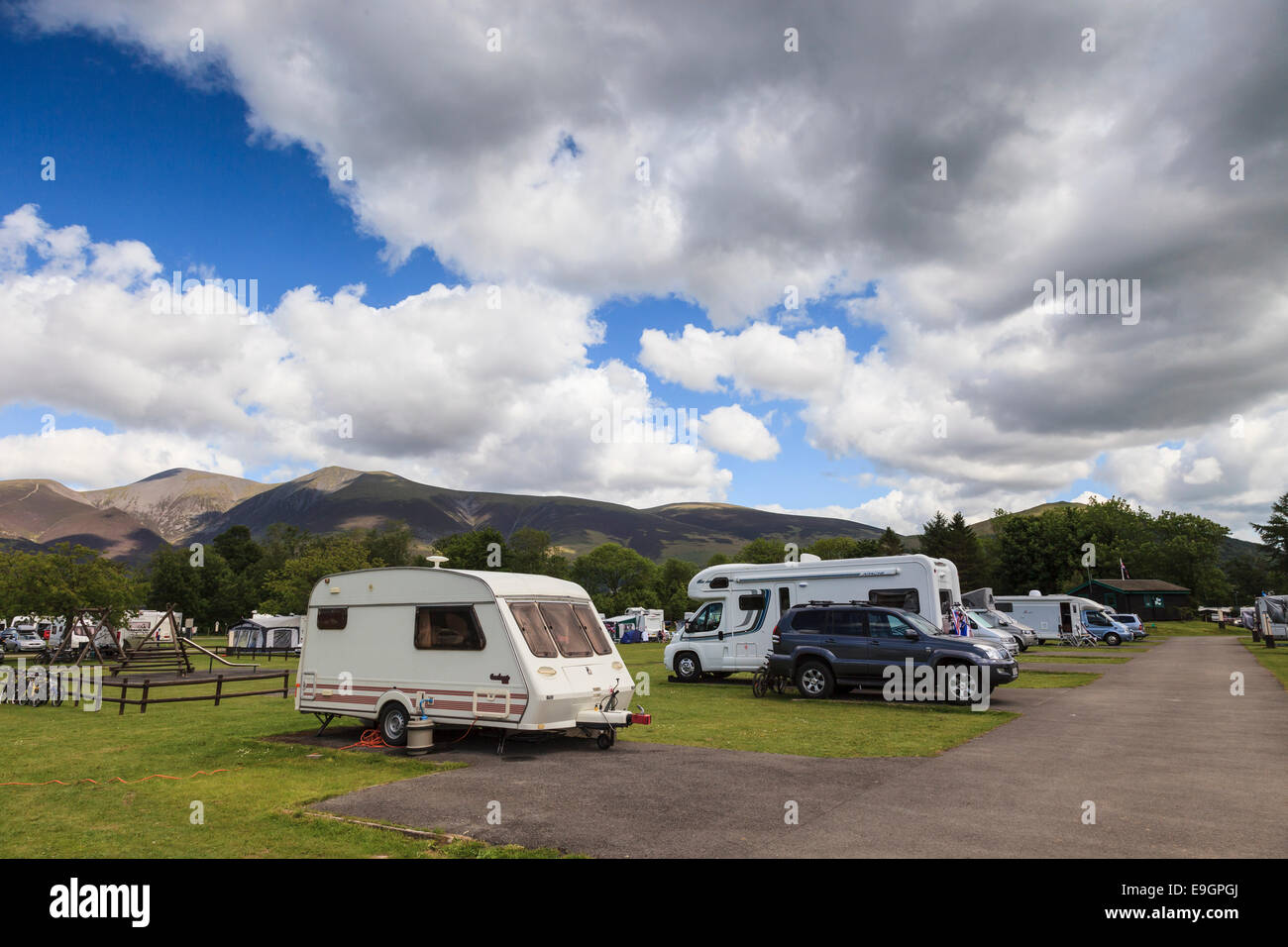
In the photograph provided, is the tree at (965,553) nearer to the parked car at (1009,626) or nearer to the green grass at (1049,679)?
the parked car at (1009,626)

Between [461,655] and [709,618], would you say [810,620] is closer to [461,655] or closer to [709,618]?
[709,618]

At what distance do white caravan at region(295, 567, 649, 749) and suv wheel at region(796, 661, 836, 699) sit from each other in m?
6.77

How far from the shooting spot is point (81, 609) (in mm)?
26062

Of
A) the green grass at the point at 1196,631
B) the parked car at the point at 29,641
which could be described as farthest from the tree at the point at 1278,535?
the parked car at the point at 29,641

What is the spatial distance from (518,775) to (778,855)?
14.5 feet

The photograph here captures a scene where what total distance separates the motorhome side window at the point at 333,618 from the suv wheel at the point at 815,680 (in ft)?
33.3

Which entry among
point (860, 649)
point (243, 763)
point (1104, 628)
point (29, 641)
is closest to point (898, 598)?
point (860, 649)

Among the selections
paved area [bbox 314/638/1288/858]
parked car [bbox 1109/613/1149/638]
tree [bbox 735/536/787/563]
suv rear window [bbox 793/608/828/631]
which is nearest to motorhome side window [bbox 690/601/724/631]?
suv rear window [bbox 793/608/828/631]

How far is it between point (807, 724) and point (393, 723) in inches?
280

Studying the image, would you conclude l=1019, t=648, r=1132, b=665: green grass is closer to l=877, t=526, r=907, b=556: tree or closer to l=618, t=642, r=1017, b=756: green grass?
l=618, t=642, r=1017, b=756: green grass

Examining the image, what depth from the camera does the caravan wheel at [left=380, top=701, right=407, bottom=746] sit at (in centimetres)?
1186

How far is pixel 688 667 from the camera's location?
2308 centimetres

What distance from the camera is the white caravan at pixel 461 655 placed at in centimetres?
1098
